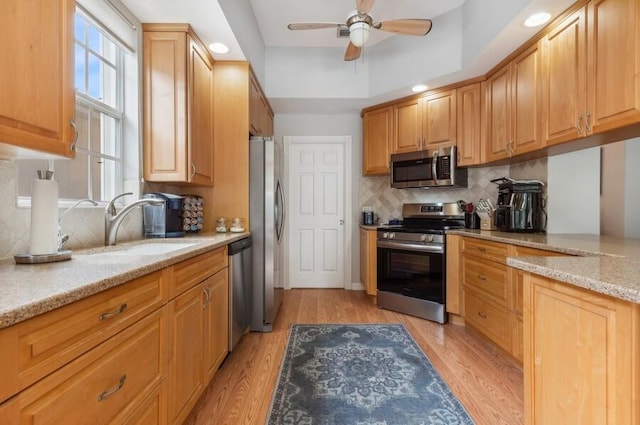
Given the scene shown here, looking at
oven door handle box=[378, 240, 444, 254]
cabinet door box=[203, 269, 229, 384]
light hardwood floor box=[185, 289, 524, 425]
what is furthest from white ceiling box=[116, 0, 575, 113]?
light hardwood floor box=[185, 289, 524, 425]

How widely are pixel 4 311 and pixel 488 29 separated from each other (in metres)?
3.03

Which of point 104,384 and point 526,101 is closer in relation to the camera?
point 104,384

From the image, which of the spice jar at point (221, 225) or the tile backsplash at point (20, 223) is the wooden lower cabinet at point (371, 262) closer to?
the spice jar at point (221, 225)

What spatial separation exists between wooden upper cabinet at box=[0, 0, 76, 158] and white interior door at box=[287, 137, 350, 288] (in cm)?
303

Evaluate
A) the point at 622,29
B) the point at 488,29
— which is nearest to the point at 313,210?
the point at 488,29

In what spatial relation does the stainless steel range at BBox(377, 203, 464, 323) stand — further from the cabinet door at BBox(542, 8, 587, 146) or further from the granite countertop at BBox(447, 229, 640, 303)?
the granite countertop at BBox(447, 229, 640, 303)

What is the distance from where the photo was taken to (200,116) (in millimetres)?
2381

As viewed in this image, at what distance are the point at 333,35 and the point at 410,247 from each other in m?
2.41

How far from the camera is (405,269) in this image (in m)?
3.15

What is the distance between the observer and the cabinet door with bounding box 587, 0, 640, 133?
1.49 metres

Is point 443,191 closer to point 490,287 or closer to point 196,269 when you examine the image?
point 490,287

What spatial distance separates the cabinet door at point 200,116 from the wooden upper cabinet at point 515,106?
254cm

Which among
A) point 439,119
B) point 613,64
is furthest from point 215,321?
point 439,119

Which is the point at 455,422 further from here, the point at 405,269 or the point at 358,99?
the point at 358,99
